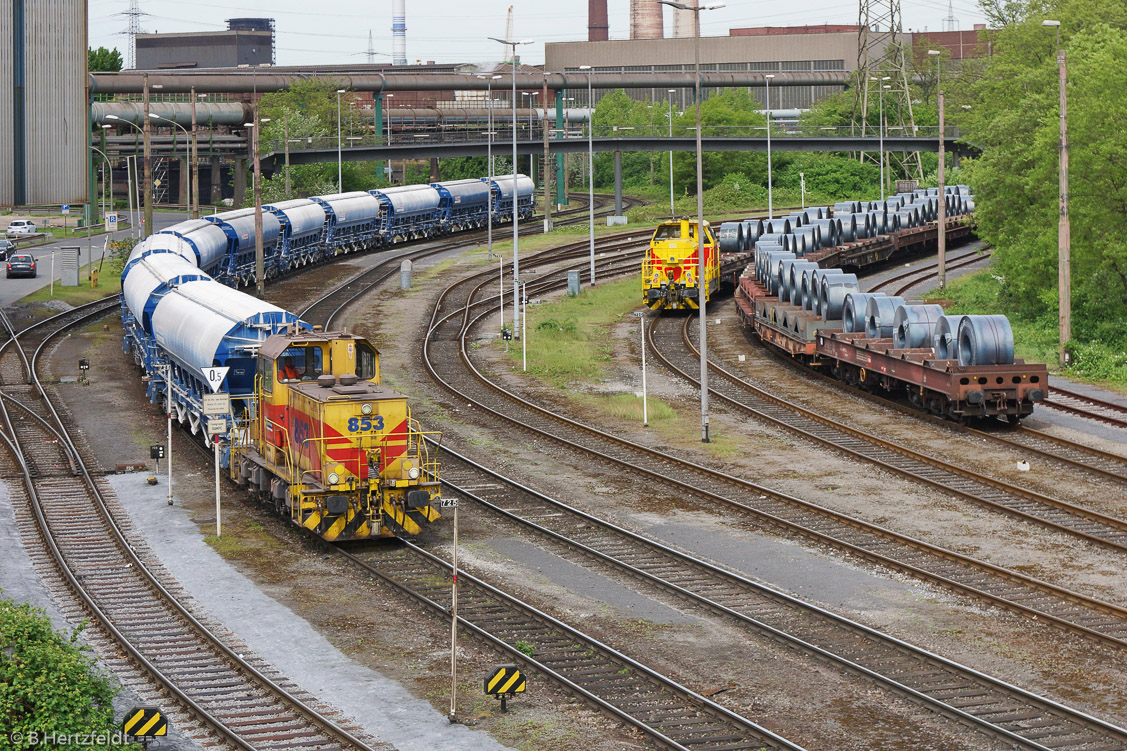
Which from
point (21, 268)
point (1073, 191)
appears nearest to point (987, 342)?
point (1073, 191)

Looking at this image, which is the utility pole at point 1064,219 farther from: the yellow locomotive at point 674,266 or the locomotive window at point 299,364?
the locomotive window at point 299,364

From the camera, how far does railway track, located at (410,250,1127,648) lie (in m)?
18.7

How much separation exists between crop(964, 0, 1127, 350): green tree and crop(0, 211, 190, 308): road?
124 feet

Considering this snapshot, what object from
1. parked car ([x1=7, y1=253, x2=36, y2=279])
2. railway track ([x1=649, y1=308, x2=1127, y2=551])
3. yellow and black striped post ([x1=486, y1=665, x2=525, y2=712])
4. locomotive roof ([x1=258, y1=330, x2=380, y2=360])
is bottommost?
yellow and black striped post ([x1=486, y1=665, x2=525, y2=712])

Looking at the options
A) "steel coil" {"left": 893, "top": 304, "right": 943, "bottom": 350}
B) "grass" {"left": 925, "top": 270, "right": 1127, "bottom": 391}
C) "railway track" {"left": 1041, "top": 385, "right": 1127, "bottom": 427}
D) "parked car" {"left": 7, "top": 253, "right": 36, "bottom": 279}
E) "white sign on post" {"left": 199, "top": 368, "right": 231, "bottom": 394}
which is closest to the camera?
"white sign on post" {"left": 199, "top": 368, "right": 231, "bottom": 394}

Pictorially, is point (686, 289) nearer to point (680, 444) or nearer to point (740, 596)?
point (680, 444)

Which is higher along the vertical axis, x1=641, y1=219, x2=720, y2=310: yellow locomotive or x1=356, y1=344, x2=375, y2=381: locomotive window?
x1=641, y1=219, x2=720, y2=310: yellow locomotive

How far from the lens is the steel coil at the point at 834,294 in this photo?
1487 inches

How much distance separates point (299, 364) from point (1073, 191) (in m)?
26.2

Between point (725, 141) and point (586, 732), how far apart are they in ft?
252

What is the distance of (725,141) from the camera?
8850 centimetres

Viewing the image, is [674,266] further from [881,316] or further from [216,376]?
[216,376]

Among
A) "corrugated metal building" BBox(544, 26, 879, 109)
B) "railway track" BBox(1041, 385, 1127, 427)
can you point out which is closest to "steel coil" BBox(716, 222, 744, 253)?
"railway track" BBox(1041, 385, 1127, 427)

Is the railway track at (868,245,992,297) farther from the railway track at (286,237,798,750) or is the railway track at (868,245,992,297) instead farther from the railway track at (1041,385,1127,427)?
the railway track at (286,237,798,750)
